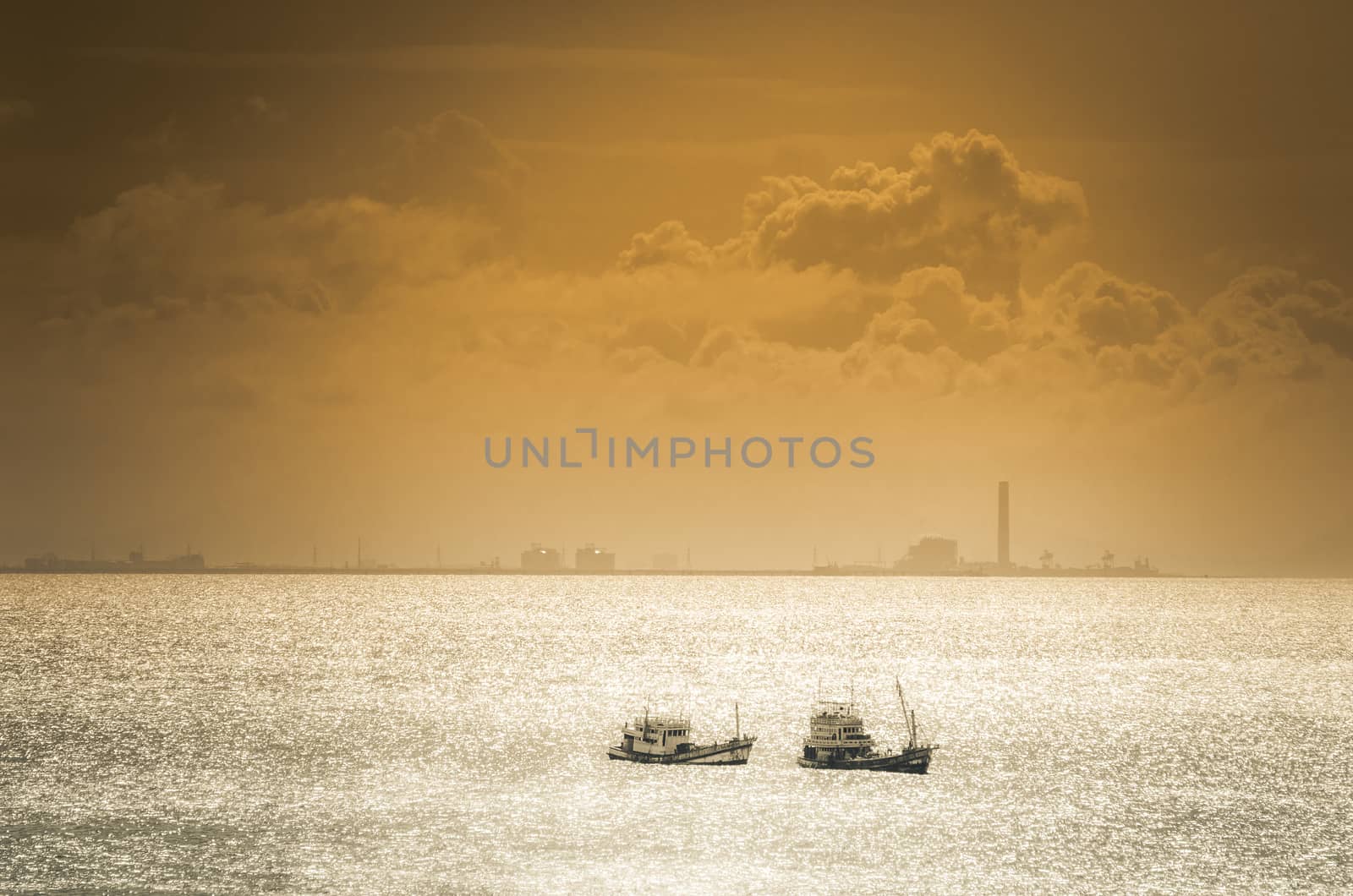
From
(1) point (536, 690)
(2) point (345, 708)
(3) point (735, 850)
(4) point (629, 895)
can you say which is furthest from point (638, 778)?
(1) point (536, 690)

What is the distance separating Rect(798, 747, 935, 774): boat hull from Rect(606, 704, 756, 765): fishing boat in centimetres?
778

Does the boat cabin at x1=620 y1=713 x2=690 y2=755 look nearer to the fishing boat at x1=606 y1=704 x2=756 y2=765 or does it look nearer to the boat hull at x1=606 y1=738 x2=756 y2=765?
the fishing boat at x1=606 y1=704 x2=756 y2=765

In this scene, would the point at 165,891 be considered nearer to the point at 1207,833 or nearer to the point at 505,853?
the point at 505,853

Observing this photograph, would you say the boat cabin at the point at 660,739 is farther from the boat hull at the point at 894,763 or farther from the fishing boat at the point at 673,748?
the boat hull at the point at 894,763

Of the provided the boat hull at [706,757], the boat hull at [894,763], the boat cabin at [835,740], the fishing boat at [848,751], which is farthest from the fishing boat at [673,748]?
the boat hull at [894,763]

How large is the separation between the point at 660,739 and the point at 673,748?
1.37 m

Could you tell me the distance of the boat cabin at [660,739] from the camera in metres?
130

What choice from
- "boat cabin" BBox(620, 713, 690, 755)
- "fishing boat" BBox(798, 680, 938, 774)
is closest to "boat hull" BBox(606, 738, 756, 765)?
"boat cabin" BBox(620, 713, 690, 755)

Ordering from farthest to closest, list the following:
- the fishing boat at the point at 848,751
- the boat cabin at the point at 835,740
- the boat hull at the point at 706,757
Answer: the boat hull at the point at 706,757 < the boat cabin at the point at 835,740 < the fishing boat at the point at 848,751

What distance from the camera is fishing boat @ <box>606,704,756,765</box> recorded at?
422ft

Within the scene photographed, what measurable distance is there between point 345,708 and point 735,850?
85999mm

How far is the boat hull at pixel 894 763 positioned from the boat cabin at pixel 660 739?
41.0ft

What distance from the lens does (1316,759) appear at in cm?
13562

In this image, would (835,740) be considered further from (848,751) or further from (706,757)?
(706,757)
